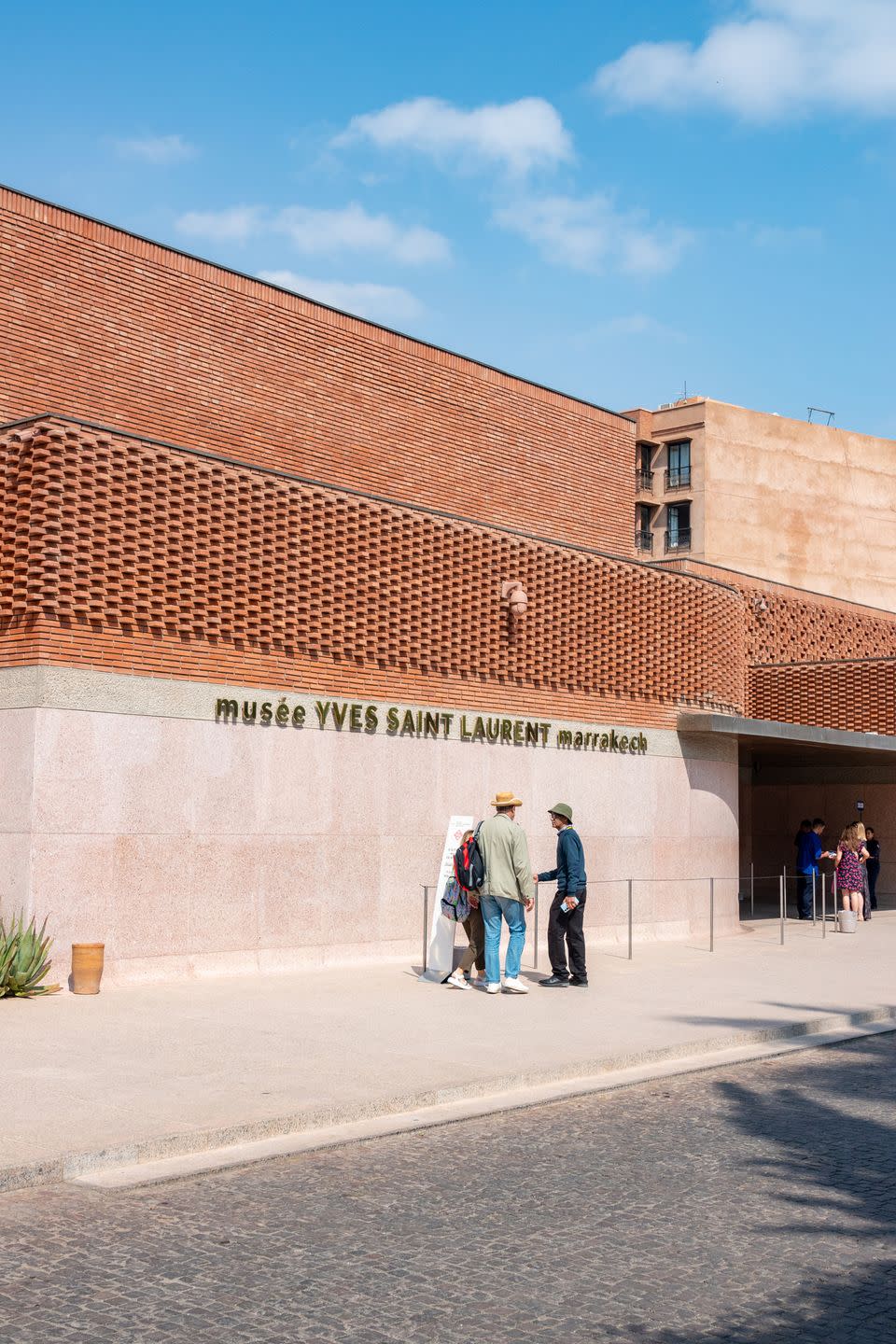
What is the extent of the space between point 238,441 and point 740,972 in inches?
386

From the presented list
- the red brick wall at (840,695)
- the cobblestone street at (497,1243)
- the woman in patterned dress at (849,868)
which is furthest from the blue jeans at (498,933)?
the red brick wall at (840,695)

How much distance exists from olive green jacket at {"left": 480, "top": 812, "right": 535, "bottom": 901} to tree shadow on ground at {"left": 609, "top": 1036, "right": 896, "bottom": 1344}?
3737 mm

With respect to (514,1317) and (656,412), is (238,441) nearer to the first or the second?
(514,1317)

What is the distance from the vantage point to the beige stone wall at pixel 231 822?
14.4 meters

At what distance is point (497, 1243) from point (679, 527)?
63226 millimetres

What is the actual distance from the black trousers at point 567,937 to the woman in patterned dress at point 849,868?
10.6m

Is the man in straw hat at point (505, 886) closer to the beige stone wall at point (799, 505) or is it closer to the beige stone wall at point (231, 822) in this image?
the beige stone wall at point (231, 822)

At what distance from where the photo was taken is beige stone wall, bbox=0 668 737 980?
14.4 metres

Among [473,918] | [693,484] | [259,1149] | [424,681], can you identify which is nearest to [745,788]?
[424,681]

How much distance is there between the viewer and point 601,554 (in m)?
21.8

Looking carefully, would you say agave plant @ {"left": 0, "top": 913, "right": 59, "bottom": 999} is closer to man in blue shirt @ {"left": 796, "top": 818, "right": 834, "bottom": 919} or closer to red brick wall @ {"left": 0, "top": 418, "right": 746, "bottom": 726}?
red brick wall @ {"left": 0, "top": 418, "right": 746, "bottom": 726}

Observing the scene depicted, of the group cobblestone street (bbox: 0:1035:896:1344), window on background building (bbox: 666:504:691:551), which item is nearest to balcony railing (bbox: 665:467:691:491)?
window on background building (bbox: 666:504:691:551)

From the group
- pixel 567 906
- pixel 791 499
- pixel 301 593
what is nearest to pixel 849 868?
pixel 567 906

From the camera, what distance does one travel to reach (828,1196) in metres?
7.22
